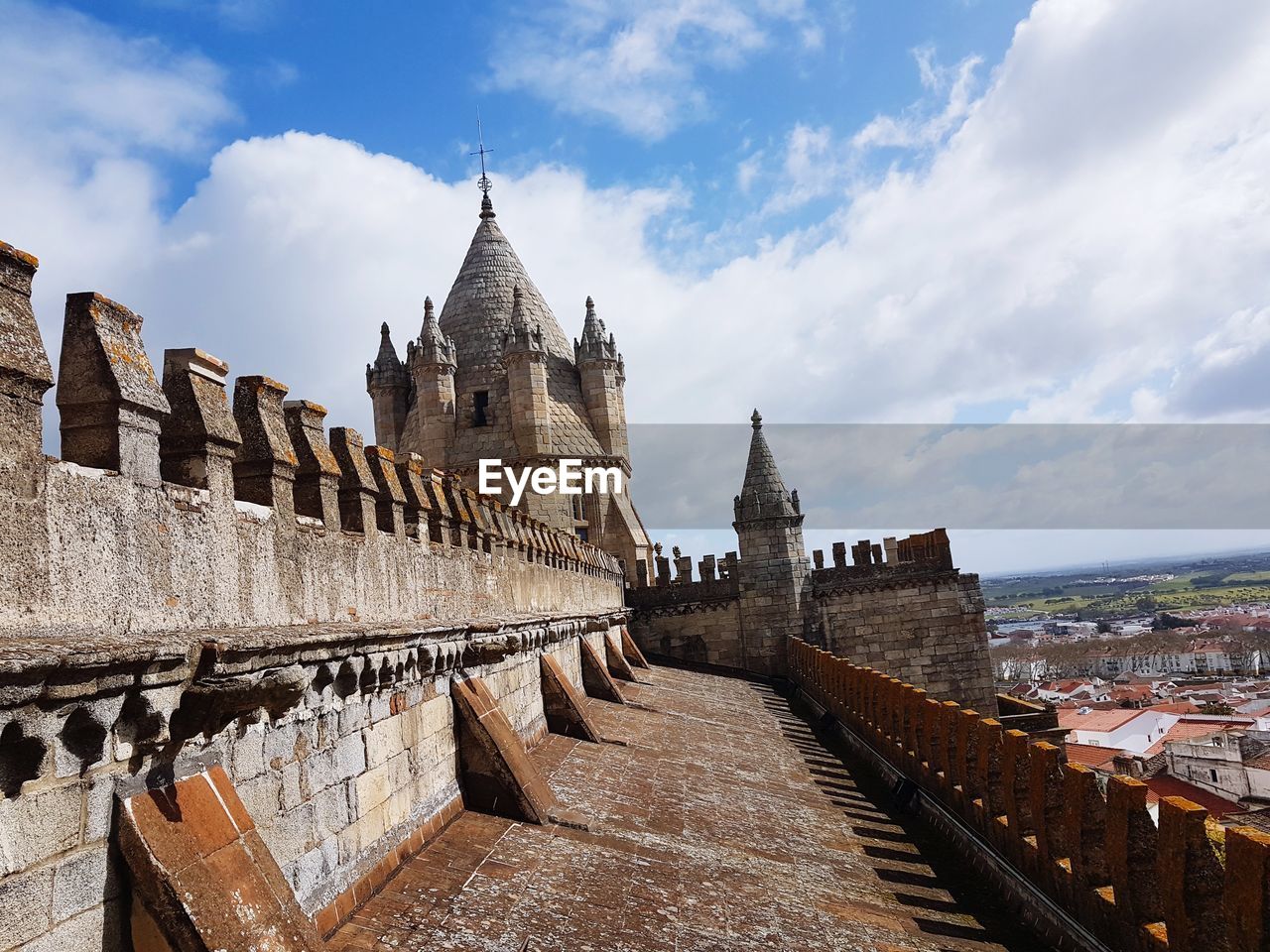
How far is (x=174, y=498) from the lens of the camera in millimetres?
4082

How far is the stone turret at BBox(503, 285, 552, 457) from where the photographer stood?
91.3ft

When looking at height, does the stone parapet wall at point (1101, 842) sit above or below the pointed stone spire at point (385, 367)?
below

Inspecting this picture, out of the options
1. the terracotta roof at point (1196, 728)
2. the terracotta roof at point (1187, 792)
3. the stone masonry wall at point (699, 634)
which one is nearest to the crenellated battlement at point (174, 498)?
the stone masonry wall at point (699, 634)

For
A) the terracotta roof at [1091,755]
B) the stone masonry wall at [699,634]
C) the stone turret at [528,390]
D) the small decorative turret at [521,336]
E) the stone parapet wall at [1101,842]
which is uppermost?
the small decorative turret at [521,336]

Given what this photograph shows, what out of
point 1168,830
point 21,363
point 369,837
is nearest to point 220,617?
point 21,363

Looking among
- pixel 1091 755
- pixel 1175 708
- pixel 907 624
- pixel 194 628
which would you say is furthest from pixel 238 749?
pixel 1175 708

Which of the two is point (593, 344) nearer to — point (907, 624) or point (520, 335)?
point (520, 335)

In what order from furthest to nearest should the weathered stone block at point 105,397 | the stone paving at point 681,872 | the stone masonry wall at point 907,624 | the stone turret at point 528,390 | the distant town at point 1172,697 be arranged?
1. the stone turret at point 528,390
2. the stone masonry wall at point 907,624
3. the distant town at point 1172,697
4. the stone paving at point 681,872
5. the weathered stone block at point 105,397

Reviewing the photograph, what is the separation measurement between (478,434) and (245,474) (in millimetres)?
23770

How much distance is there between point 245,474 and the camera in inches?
198

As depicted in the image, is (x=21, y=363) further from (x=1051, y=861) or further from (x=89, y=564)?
(x=1051, y=861)

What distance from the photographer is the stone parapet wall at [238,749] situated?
2.98 metres

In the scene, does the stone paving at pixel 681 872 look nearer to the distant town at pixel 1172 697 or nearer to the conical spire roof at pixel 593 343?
the distant town at pixel 1172 697

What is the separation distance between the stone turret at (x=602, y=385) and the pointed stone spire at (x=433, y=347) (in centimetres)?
407
